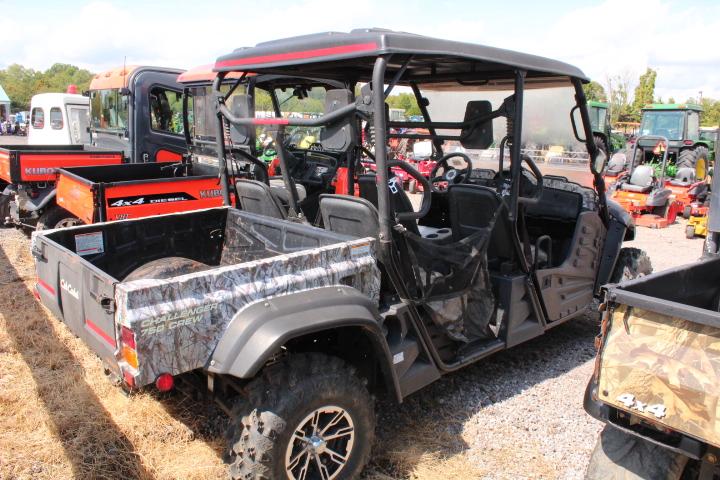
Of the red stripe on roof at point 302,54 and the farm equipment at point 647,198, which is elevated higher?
the red stripe on roof at point 302,54

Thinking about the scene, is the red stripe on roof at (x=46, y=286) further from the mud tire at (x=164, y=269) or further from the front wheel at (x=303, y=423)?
the front wheel at (x=303, y=423)

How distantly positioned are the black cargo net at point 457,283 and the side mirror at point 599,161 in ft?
3.84

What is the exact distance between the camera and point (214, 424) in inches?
134

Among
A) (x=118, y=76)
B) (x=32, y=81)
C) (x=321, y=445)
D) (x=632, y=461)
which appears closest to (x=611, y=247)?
(x=632, y=461)

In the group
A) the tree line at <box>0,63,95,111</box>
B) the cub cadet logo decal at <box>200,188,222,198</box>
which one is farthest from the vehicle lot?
the tree line at <box>0,63,95,111</box>

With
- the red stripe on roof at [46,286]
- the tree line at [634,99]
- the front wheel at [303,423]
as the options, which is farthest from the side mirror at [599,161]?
the tree line at [634,99]

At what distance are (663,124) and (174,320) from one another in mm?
15672

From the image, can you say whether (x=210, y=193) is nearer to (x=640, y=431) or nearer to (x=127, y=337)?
(x=127, y=337)

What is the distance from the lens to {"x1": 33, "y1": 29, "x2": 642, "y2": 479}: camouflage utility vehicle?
244cm

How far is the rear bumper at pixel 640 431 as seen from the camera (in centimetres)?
210

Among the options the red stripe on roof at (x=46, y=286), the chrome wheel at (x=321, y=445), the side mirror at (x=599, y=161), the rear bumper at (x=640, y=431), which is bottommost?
the chrome wheel at (x=321, y=445)

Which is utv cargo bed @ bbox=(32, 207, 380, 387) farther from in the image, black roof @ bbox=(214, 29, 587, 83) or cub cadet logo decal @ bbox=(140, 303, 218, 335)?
black roof @ bbox=(214, 29, 587, 83)

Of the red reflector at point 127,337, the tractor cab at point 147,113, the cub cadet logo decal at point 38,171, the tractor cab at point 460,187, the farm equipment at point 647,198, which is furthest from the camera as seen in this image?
the farm equipment at point 647,198

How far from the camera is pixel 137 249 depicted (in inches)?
143
